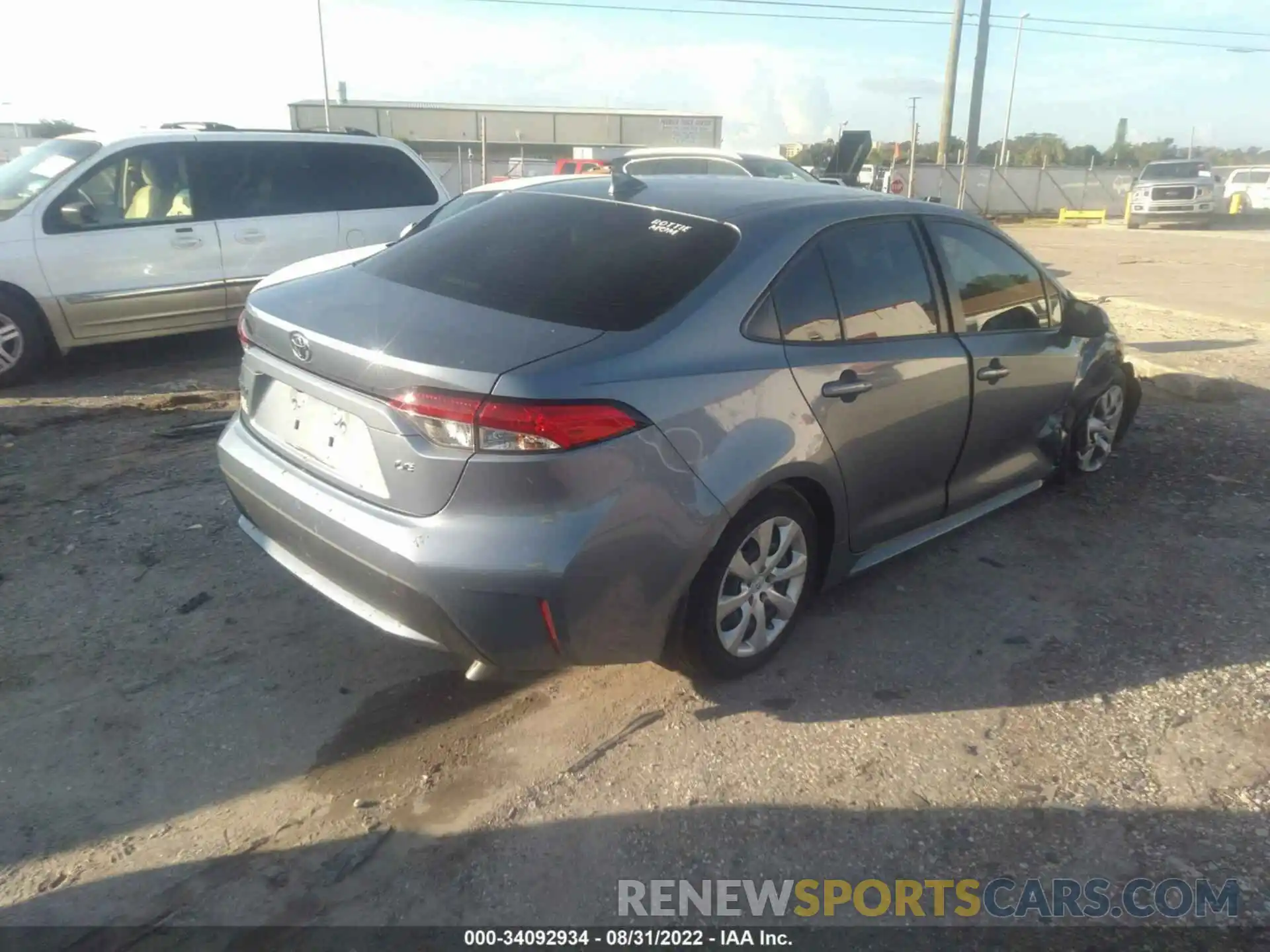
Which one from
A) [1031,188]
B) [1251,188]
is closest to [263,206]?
[1031,188]

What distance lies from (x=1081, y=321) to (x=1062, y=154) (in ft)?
237

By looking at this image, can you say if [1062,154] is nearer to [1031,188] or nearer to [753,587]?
[1031,188]

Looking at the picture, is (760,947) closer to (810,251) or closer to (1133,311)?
(810,251)

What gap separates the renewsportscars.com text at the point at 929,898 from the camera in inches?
98.8

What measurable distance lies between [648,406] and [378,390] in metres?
0.78

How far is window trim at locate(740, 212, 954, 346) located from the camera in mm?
3242

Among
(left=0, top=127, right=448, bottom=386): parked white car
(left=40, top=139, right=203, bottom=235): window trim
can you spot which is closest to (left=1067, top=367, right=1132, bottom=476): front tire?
(left=0, top=127, right=448, bottom=386): parked white car

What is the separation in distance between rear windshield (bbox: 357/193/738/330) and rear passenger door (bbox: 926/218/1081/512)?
4.46ft

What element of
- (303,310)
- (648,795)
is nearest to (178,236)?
(303,310)

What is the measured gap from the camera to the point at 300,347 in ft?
10.1

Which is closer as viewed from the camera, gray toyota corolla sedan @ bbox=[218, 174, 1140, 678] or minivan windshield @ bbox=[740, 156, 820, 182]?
gray toyota corolla sedan @ bbox=[218, 174, 1140, 678]

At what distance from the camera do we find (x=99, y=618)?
3789 mm

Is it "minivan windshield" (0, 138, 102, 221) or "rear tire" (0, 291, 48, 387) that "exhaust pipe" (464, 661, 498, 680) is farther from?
"minivan windshield" (0, 138, 102, 221)

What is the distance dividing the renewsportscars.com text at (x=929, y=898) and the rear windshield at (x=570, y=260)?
1618 millimetres
